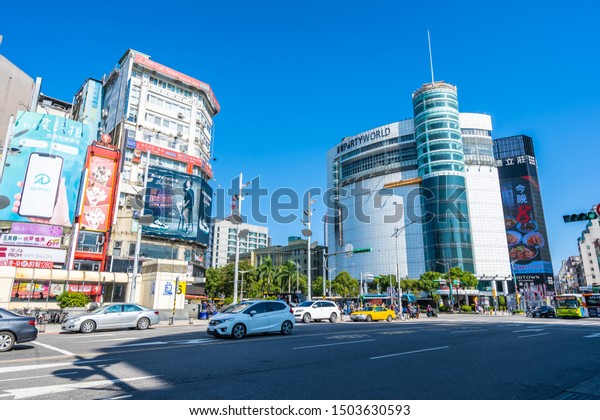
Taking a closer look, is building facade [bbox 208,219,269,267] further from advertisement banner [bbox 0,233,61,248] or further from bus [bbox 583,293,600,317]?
bus [bbox 583,293,600,317]

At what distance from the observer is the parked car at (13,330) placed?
37.1 ft

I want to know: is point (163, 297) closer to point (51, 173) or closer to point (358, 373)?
point (358, 373)

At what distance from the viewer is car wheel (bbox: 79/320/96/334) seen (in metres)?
17.6

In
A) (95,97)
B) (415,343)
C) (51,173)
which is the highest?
(95,97)

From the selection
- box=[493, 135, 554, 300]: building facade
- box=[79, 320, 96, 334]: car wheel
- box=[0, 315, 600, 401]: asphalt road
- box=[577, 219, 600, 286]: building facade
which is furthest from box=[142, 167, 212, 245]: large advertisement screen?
box=[577, 219, 600, 286]: building facade

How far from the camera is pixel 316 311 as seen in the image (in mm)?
27094

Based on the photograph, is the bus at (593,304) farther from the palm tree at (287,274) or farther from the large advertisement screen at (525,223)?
the large advertisement screen at (525,223)

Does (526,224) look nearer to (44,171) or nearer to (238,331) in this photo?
(238,331)

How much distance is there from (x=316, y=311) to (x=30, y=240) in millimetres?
38733

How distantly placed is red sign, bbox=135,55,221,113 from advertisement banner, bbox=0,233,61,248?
3702cm

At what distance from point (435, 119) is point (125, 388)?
3928 inches

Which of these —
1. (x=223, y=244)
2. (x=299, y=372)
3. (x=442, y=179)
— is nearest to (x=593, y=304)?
(x=299, y=372)
